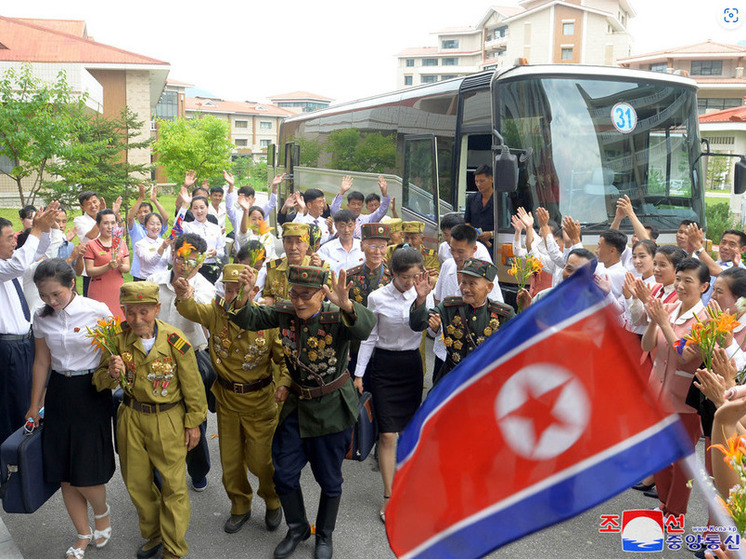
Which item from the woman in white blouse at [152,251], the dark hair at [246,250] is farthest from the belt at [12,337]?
the woman in white blouse at [152,251]

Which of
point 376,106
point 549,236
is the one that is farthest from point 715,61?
point 549,236

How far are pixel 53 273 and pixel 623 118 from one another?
6.35m

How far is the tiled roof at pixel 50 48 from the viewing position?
27781 millimetres

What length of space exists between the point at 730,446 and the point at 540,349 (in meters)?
0.71

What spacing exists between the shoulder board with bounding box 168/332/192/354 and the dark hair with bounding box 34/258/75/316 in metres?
0.72

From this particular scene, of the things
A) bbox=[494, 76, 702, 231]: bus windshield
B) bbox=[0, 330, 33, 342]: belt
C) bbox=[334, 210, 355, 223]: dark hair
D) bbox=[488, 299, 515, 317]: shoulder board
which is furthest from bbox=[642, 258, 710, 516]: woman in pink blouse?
bbox=[0, 330, 33, 342]: belt

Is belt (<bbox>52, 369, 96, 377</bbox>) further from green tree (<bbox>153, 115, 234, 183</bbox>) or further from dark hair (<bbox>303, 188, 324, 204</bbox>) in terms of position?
green tree (<bbox>153, 115, 234, 183</bbox>)

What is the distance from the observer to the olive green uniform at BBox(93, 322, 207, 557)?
13.5ft

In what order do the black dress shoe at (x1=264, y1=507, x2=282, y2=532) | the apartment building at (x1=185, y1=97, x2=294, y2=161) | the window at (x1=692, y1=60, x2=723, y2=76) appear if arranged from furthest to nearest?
the apartment building at (x1=185, y1=97, x2=294, y2=161), the window at (x1=692, y1=60, x2=723, y2=76), the black dress shoe at (x1=264, y1=507, x2=282, y2=532)

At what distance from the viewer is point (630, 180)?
26.3 ft

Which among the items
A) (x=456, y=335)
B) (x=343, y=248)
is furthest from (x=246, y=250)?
(x=456, y=335)

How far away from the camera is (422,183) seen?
996cm

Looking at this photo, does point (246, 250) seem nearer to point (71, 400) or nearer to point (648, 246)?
point (71, 400)

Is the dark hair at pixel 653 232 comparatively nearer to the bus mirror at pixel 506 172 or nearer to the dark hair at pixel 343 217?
the bus mirror at pixel 506 172
